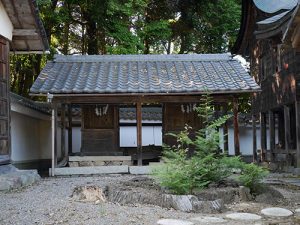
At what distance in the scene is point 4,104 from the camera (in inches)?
429

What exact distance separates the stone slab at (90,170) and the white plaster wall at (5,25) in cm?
471

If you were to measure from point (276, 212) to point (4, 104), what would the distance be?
24.2 feet

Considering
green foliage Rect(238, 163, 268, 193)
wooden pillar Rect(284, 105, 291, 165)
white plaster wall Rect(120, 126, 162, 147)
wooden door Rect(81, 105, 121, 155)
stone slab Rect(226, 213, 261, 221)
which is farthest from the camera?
white plaster wall Rect(120, 126, 162, 147)

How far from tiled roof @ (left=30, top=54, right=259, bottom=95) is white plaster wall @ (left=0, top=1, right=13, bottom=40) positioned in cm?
247

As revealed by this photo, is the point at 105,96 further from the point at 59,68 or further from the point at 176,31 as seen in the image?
the point at 176,31

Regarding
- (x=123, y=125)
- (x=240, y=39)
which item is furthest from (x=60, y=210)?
(x=240, y=39)

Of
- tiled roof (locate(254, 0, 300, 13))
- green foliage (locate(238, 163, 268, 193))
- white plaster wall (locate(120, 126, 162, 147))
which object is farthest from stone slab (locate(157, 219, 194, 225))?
white plaster wall (locate(120, 126, 162, 147))

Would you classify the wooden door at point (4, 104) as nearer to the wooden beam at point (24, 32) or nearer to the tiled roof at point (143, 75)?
the wooden beam at point (24, 32)

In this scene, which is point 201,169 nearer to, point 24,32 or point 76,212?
point 76,212

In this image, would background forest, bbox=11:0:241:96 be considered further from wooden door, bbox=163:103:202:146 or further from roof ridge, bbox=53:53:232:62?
wooden door, bbox=163:103:202:146

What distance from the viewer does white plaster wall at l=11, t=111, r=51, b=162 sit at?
14.9 meters

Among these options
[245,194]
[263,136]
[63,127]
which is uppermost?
[63,127]

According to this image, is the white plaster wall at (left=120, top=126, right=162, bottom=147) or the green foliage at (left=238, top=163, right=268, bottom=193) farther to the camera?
the white plaster wall at (left=120, top=126, right=162, bottom=147)

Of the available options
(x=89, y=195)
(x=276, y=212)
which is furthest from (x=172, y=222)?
(x=89, y=195)
